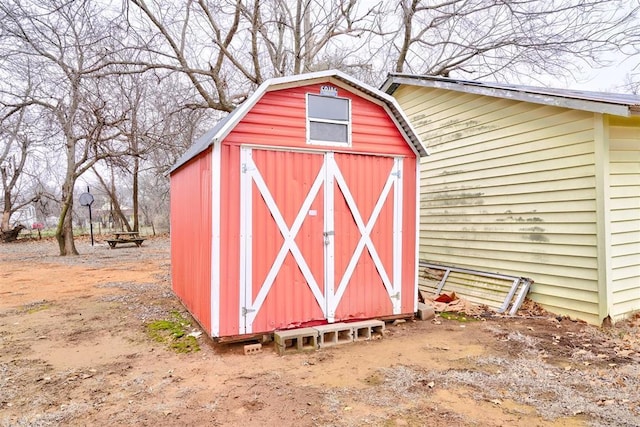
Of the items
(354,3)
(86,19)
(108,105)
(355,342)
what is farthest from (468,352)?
(108,105)

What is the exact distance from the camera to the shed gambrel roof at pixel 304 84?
4.26 m

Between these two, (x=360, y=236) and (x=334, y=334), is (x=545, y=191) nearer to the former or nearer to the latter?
(x=360, y=236)

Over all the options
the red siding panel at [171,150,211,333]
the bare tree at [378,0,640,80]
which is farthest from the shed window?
the bare tree at [378,0,640,80]

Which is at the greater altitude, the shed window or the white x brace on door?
the shed window

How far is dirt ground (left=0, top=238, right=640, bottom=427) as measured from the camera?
114 inches

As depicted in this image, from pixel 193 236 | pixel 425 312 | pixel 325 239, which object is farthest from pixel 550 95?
pixel 193 236

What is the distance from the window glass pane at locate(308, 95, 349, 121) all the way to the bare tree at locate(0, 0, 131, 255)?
5099mm

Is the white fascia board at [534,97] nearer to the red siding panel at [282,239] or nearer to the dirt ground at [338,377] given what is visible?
the dirt ground at [338,377]

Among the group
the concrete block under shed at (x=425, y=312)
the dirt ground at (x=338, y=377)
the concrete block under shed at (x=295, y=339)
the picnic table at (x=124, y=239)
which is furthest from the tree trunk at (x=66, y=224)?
the concrete block under shed at (x=425, y=312)

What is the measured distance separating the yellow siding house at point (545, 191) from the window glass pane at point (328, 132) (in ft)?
9.29

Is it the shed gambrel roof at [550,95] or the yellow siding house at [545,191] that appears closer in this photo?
the shed gambrel roof at [550,95]

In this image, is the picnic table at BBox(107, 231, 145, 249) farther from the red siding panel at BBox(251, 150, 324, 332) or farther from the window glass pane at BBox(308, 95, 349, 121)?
the window glass pane at BBox(308, 95, 349, 121)

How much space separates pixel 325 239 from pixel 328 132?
1.36 meters

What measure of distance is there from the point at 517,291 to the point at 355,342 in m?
2.84
